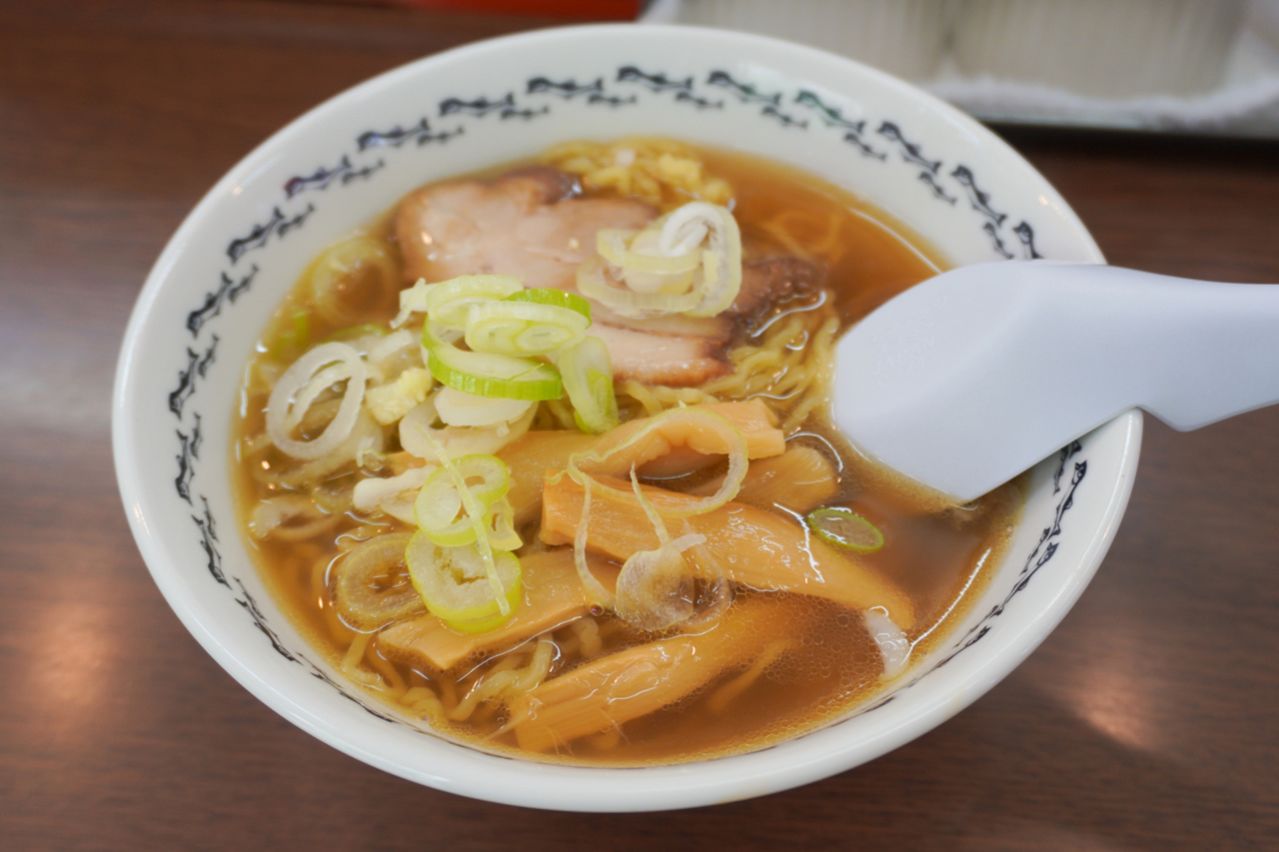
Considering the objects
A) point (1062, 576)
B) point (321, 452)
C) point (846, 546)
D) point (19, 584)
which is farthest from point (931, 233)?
point (19, 584)

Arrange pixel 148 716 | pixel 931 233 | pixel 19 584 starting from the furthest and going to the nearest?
pixel 931 233
pixel 19 584
pixel 148 716

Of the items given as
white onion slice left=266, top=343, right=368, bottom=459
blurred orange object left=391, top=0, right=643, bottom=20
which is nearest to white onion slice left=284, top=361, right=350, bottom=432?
white onion slice left=266, top=343, right=368, bottom=459

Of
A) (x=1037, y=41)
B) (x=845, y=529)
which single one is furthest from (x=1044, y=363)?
(x=1037, y=41)

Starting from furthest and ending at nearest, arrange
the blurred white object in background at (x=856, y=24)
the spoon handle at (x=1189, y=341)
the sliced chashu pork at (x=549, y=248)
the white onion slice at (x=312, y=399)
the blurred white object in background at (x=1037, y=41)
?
the blurred white object in background at (x=856, y=24) → the blurred white object in background at (x=1037, y=41) → the sliced chashu pork at (x=549, y=248) → the white onion slice at (x=312, y=399) → the spoon handle at (x=1189, y=341)

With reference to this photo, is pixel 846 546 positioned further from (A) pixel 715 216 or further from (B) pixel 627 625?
(A) pixel 715 216

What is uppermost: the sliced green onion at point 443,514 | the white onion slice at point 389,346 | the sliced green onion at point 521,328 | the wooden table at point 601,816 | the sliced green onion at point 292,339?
the sliced green onion at point 521,328

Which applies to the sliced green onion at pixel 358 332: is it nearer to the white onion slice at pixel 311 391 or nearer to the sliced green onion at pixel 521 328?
the white onion slice at pixel 311 391

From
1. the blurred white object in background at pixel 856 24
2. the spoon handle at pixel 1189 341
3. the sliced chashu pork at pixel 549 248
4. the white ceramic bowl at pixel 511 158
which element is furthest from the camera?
the blurred white object in background at pixel 856 24

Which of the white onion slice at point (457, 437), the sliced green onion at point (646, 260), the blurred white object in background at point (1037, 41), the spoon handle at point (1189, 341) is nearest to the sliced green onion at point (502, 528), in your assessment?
the white onion slice at point (457, 437)
